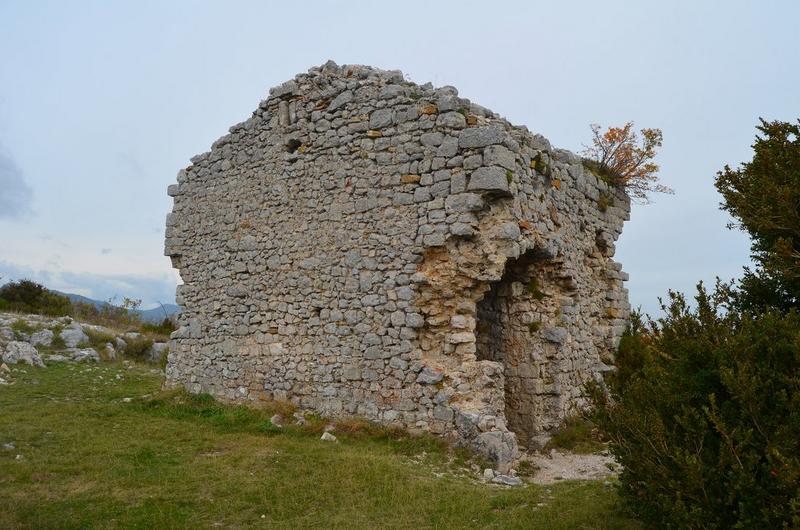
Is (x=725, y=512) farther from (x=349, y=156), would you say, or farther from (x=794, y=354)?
(x=349, y=156)

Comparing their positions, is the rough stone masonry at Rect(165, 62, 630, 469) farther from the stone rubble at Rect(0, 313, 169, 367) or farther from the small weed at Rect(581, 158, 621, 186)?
the stone rubble at Rect(0, 313, 169, 367)

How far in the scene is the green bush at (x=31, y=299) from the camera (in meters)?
24.3

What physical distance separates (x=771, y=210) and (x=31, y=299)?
26782 mm

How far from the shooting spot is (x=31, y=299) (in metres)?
25.1

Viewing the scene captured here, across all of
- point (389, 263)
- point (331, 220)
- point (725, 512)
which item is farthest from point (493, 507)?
point (331, 220)

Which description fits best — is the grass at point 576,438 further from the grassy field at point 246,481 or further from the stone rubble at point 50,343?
the stone rubble at point 50,343

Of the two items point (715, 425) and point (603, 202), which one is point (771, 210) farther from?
point (603, 202)

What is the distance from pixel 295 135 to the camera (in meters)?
10.1

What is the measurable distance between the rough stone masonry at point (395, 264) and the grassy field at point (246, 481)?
766 millimetres

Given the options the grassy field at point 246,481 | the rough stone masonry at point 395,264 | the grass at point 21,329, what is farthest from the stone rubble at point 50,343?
the rough stone masonry at point 395,264

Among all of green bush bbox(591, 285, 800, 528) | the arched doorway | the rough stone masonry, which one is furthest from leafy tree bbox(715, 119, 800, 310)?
the arched doorway

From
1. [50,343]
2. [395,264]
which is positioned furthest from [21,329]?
[395,264]

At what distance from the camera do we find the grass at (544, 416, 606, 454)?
9195 mm

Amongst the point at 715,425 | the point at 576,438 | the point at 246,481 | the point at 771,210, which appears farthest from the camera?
the point at 576,438
